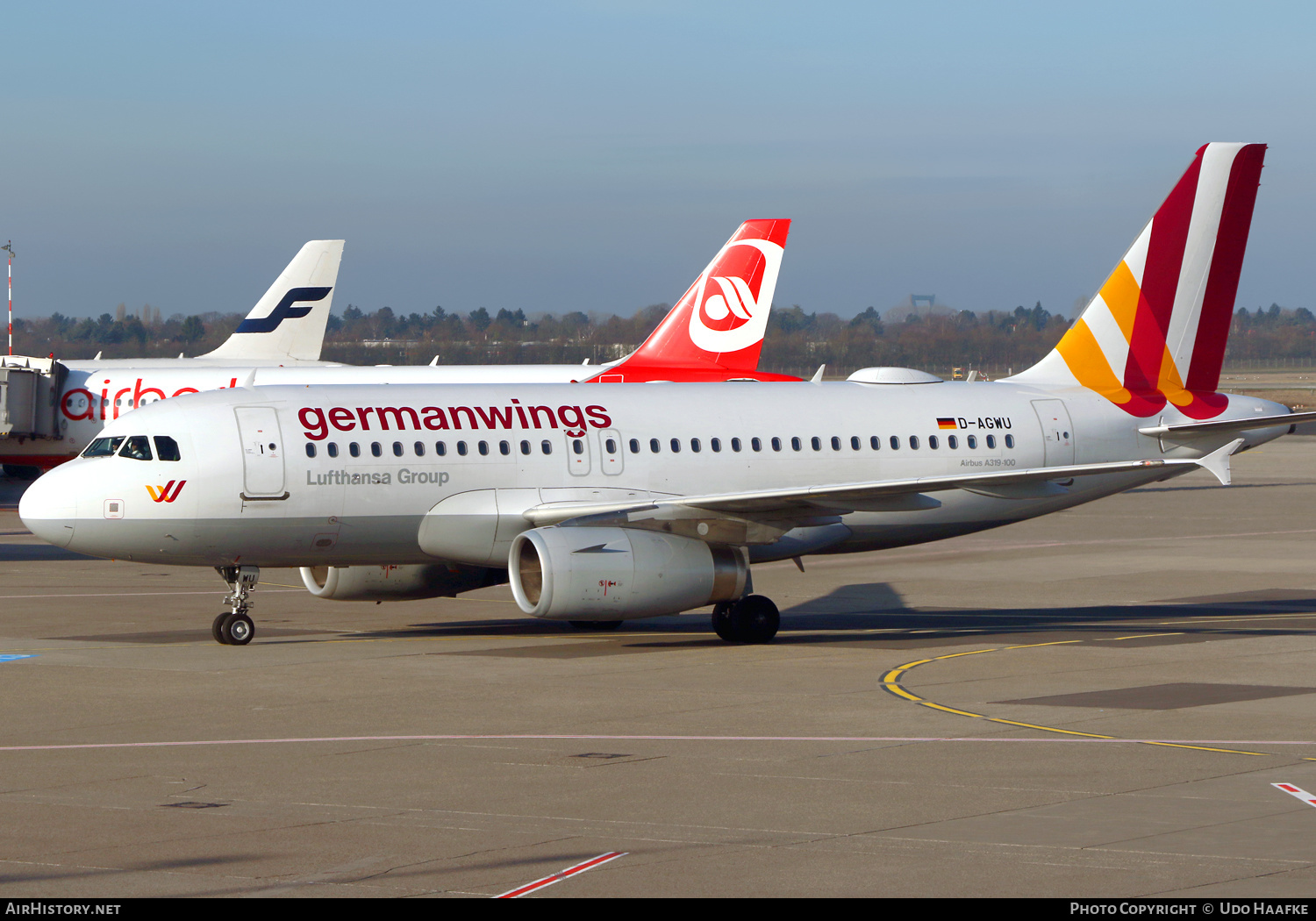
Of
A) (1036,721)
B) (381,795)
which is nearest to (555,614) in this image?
(1036,721)

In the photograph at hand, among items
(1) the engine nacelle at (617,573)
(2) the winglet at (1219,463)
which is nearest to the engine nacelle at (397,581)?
(1) the engine nacelle at (617,573)

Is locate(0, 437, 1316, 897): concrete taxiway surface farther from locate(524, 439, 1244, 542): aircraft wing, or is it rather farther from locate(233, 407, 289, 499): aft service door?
locate(233, 407, 289, 499): aft service door

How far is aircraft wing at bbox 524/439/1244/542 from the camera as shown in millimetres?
25078

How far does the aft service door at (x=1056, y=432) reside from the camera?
30.0m

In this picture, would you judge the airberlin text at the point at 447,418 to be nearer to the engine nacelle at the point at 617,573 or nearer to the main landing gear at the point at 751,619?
the engine nacelle at the point at 617,573

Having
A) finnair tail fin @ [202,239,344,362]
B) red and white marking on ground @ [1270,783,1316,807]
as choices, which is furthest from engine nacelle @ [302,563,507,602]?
finnair tail fin @ [202,239,344,362]

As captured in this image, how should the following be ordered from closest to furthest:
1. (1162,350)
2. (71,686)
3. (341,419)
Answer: (71,686) → (341,419) → (1162,350)

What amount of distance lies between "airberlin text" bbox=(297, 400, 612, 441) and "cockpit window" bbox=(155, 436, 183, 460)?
6.32 feet

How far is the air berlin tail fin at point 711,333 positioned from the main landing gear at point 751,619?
20610mm

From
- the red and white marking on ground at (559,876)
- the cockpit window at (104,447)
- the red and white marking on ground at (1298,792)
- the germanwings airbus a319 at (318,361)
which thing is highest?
the germanwings airbus a319 at (318,361)
